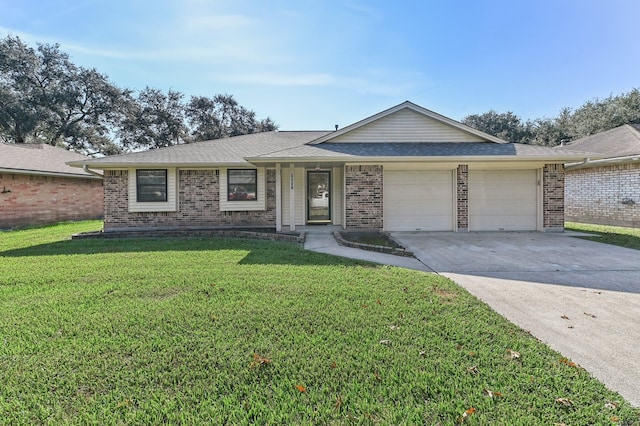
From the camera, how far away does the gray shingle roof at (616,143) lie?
12.3 metres

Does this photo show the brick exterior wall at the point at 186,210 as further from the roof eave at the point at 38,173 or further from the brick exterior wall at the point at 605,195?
the brick exterior wall at the point at 605,195

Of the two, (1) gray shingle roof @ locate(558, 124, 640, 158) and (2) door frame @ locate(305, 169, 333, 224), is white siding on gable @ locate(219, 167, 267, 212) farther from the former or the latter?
(1) gray shingle roof @ locate(558, 124, 640, 158)

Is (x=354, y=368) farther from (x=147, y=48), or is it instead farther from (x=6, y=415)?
(x=147, y=48)

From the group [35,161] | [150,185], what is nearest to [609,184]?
[150,185]

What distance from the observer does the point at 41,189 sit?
1386cm

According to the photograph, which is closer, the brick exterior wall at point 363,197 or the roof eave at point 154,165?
the brick exterior wall at point 363,197

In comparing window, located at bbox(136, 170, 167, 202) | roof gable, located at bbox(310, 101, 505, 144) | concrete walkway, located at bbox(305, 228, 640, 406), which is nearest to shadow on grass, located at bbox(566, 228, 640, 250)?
concrete walkway, located at bbox(305, 228, 640, 406)

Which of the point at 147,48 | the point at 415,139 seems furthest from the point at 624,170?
the point at 147,48

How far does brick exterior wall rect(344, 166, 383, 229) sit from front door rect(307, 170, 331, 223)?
71.8 inches

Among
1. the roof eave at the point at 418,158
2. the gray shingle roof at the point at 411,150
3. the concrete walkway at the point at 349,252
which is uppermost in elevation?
the gray shingle roof at the point at 411,150

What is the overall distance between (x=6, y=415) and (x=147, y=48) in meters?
15.2

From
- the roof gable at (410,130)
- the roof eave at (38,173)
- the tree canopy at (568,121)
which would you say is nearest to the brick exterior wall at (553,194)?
the roof gable at (410,130)

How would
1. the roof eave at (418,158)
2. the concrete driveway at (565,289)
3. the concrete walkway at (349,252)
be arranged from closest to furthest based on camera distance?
the concrete driveway at (565,289)
the concrete walkway at (349,252)
the roof eave at (418,158)

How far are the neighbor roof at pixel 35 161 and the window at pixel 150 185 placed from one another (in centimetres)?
347
